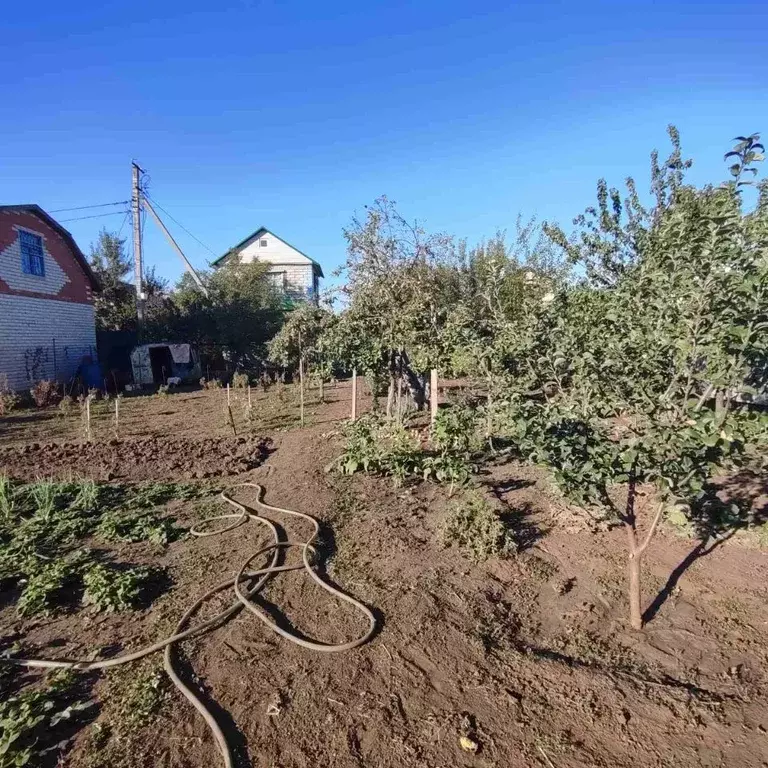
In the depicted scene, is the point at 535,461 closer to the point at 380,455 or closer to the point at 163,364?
the point at 380,455

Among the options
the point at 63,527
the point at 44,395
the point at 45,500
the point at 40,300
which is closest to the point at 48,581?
the point at 63,527

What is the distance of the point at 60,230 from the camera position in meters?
16.7

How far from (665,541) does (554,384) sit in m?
2.25

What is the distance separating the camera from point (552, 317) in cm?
306

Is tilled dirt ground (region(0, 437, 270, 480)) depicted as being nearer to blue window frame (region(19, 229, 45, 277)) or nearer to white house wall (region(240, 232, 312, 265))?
blue window frame (region(19, 229, 45, 277))

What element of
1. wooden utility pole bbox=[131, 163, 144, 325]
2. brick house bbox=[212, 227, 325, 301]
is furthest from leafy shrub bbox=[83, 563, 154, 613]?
brick house bbox=[212, 227, 325, 301]

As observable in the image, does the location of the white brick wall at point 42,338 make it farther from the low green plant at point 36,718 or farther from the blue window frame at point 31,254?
the low green plant at point 36,718

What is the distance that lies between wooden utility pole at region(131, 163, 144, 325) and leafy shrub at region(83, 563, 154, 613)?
1794 cm

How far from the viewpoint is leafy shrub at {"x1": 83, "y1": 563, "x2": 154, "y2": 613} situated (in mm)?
3553

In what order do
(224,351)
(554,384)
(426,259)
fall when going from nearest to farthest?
1. (554,384)
2. (426,259)
3. (224,351)

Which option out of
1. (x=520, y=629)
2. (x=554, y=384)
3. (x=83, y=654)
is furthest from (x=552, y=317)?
(x=83, y=654)

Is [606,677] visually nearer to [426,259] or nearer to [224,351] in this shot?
[426,259]

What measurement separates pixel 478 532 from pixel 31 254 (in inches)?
683

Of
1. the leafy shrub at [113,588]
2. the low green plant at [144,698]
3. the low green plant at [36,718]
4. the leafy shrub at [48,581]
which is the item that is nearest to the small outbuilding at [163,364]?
the leafy shrub at [48,581]
